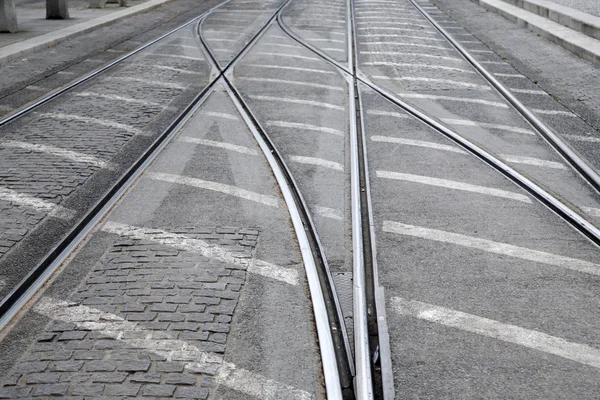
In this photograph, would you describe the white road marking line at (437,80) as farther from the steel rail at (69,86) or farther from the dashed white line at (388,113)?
the steel rail at (69,86)

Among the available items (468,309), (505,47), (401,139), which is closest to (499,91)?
(401,139)

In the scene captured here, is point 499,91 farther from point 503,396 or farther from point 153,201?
point 503,396

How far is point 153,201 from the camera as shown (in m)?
7.48

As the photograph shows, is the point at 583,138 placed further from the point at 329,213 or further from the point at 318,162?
the point at 329,213

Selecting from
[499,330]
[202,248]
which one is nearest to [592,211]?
[499,330]

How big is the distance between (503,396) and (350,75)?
388 inches

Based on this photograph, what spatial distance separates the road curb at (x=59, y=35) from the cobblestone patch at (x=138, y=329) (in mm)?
10165

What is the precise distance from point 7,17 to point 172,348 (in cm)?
1559

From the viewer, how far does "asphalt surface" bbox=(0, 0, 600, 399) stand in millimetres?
4613

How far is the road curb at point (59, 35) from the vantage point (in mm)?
15508

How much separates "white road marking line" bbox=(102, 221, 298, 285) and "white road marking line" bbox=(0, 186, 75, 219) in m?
0.51

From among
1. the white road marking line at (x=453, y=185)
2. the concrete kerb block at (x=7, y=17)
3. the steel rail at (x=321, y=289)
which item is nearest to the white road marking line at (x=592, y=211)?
the white road marking line at (x=453, y=185)

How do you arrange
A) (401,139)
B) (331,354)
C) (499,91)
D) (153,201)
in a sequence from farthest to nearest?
(499,91) < (401,139) < (153,201) < (331,354)

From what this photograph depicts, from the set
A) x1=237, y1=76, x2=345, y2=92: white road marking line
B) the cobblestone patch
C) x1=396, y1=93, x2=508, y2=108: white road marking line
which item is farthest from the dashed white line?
the cobblestone patch
